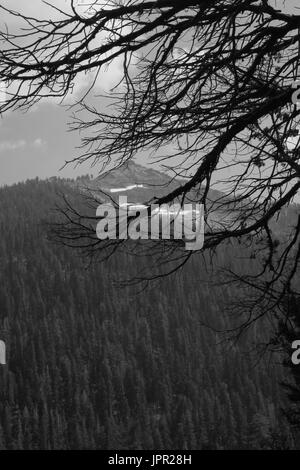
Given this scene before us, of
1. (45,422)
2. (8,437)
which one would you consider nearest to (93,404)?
(45,422)

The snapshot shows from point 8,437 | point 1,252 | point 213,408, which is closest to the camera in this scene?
→ point 8,437

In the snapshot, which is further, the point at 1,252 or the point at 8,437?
the point at 1,252

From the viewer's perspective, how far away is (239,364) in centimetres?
13300

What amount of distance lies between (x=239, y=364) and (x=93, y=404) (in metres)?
32.7

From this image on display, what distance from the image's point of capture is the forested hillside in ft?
357

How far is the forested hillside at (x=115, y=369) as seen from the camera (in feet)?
357

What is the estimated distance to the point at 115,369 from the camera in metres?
131

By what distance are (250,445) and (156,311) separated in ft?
Answer: 186

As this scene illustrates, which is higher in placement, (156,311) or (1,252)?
(1,252)

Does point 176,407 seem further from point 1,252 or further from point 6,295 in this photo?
point 1,252

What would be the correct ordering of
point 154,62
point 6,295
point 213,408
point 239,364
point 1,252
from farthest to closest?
1. point 1,252
2. point 6,295
3. point 239,364
4. point 213,408
5. point 154,62
